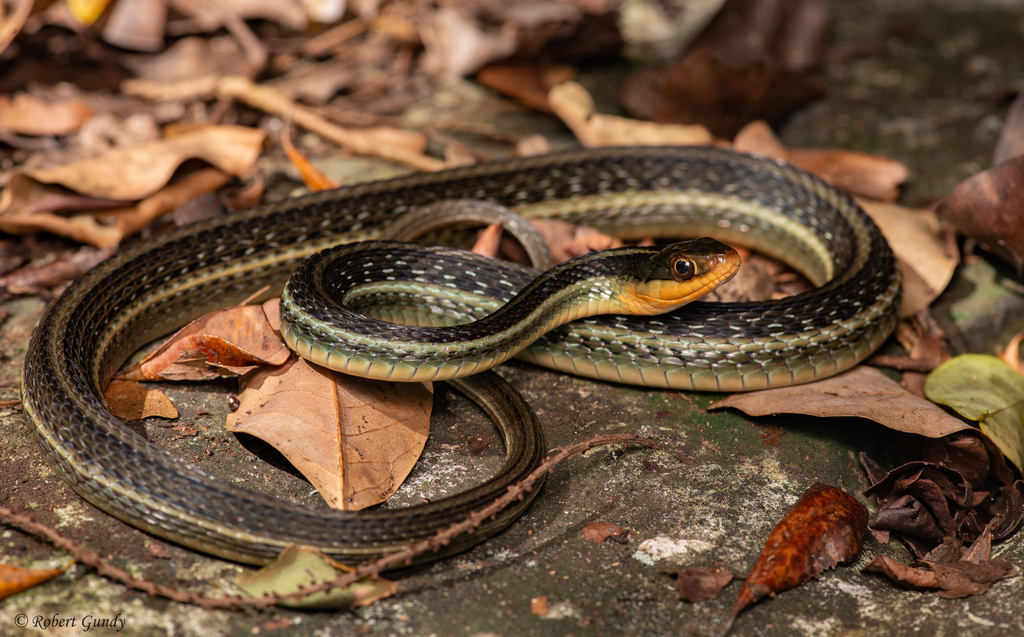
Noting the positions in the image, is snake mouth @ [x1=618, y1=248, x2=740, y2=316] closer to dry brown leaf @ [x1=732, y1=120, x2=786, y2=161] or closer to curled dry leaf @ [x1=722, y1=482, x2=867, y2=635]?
curled dry leaf @ [x1=722, y1=482, x2=867, y2=635]

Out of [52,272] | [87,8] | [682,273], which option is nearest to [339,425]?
[682,273]

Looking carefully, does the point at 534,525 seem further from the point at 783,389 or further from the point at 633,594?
the point at 783,389

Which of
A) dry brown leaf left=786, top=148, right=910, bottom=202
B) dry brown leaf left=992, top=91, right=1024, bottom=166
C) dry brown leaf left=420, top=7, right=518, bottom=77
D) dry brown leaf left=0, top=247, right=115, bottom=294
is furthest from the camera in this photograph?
dry brown leaf left=420, top=7, right=518, bottom=77

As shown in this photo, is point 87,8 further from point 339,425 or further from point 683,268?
point 683,268

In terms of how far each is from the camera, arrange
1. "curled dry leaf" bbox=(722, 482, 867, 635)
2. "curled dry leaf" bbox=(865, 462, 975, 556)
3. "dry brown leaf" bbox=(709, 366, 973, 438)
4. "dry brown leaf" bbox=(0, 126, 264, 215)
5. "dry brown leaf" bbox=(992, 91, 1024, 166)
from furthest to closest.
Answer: "dry brown leaf" bbox=(992, 91, 1024, 166)
"dry brown leaf" bbox=(0, 126, 264, 215)
"dry brown leaf" bbox=(709, 366, 973, 438)
"curled dry leaf" bbox=(865, 462, 975, 556)
"curled dry leaf" bbox=(722, 482, 867, 635)

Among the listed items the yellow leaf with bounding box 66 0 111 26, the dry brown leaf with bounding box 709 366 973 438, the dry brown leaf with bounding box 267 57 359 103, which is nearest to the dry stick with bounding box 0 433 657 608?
the dry brown leaf with bounding box 709 366 973 438

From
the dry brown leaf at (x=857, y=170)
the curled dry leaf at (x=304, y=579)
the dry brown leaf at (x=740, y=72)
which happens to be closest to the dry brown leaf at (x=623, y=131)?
the dry brown leaf at (x=740, y=72)

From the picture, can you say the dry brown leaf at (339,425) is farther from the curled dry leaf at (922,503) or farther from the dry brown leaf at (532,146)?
the dry brown leaf at (532,146)
